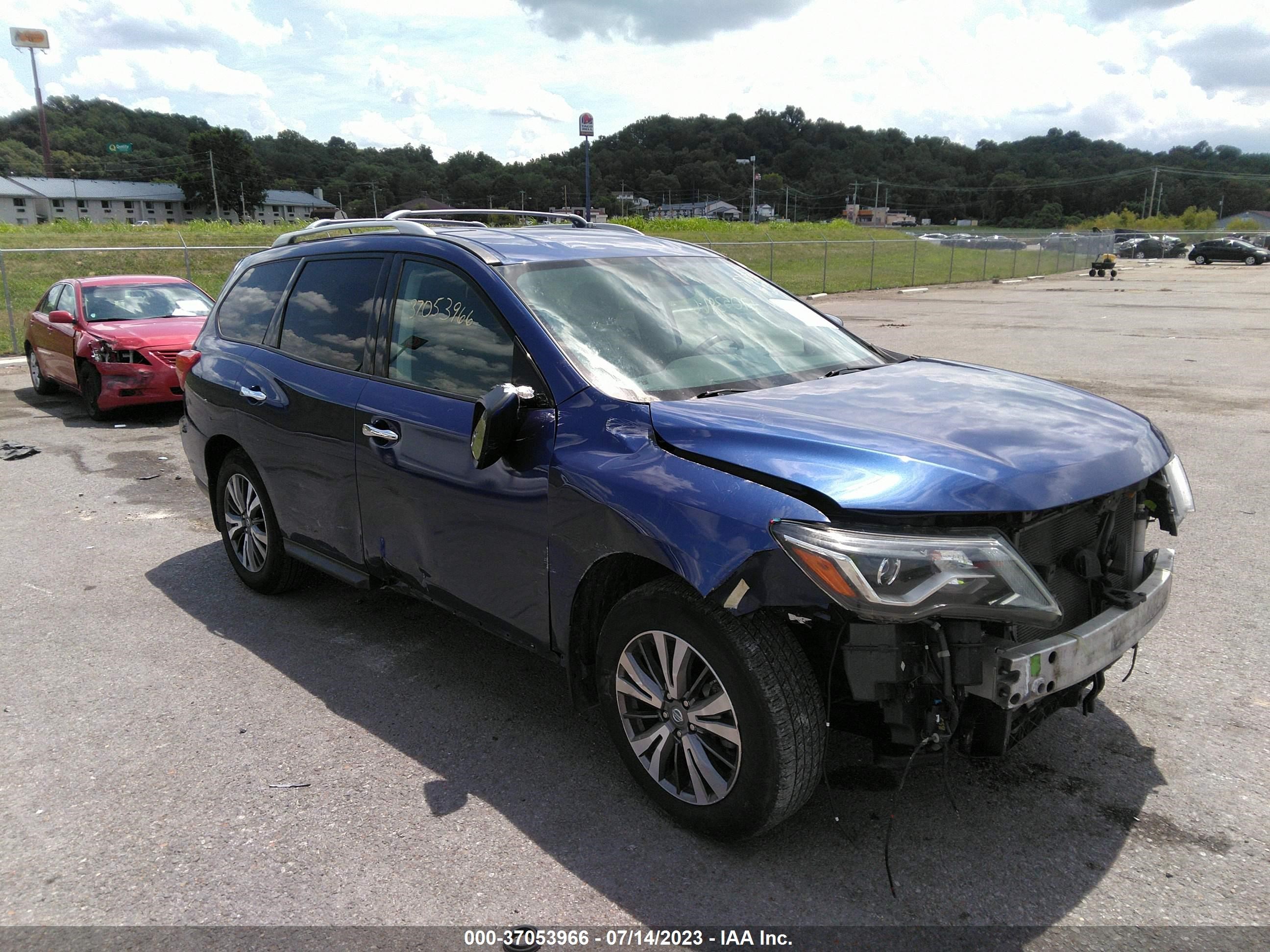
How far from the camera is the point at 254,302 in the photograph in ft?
16.5

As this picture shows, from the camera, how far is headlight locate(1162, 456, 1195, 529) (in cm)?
314

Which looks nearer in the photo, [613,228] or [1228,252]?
[613,228]

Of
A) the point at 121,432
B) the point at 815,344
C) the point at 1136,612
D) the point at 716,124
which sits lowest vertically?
the point at 121,432

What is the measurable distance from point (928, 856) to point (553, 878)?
1.15 metres

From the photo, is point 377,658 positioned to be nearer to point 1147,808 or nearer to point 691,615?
point 691,615

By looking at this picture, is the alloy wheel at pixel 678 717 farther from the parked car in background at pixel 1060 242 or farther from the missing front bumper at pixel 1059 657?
the parked car in background at pixel 1060 242

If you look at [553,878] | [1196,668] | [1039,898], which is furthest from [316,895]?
[1196,668]

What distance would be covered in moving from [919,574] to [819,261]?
40.2 meters

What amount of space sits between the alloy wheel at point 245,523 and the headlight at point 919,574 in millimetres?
3457

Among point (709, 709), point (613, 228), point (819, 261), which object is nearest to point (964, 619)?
point (709, 709)

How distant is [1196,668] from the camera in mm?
4012

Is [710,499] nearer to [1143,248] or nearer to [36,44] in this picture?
[1143,248]

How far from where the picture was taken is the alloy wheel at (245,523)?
4965 millimetres

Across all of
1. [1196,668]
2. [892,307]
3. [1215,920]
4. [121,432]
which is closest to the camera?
[1215,920]
